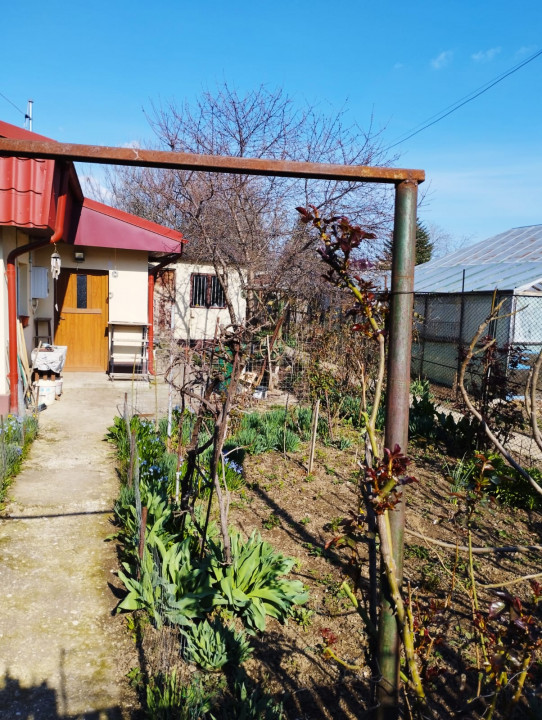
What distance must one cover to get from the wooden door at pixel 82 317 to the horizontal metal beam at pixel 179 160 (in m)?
10.2

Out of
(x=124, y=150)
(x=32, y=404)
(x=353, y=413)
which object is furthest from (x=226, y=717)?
(x=32, y=404)

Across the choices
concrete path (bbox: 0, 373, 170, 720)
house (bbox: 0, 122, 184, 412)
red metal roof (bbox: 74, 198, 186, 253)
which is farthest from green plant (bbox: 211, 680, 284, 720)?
red metal roof (bbox: 74, 198, 186, 253)

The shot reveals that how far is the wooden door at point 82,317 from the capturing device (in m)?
12.3

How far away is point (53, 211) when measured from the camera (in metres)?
7.71

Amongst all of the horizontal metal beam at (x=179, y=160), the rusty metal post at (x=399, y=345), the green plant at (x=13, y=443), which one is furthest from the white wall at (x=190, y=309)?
the rusty metal post at (x=399, y=345)

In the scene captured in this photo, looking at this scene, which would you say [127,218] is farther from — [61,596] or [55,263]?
[61,596]

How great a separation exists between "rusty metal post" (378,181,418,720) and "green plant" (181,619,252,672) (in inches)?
44.0

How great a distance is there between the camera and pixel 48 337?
37.6 ft

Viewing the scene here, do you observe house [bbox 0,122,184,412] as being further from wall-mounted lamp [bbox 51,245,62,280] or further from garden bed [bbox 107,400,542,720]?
garden bed [bbox 107,400,542,720]

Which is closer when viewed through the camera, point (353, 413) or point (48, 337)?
point (353, 413)

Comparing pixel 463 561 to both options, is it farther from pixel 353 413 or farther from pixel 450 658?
pixel 353 413

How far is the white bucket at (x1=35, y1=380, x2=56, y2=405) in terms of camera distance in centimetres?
932

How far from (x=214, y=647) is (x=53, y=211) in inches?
248

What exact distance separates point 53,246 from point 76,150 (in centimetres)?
970
